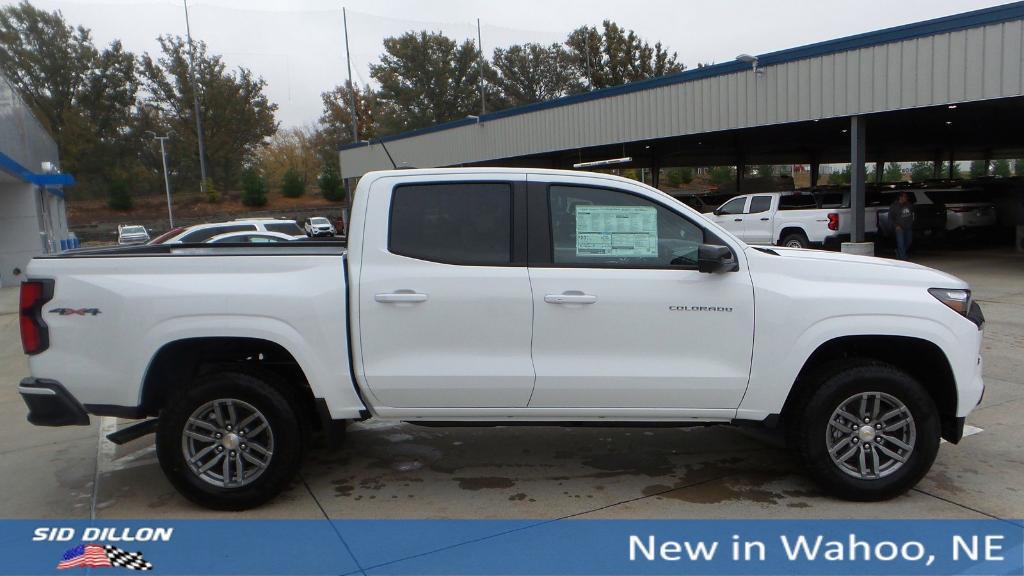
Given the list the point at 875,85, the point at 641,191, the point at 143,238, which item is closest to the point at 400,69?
the point at 143,238

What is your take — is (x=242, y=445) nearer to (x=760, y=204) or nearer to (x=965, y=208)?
(x=760, y=204)

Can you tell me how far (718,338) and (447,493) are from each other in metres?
1.93

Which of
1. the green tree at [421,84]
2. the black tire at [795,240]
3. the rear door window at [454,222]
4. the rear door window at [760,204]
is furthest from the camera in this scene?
the green tree at [421,84]

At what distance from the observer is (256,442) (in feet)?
14.3

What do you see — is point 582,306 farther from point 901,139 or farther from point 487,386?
point 901,139

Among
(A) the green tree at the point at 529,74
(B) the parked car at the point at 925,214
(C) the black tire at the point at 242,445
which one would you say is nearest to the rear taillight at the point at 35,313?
(C) the black tire at the point at 242,445

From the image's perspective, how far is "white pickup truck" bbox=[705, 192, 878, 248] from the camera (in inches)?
682

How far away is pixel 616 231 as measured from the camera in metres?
4.36

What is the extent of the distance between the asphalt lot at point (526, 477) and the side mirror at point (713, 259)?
4.62ft

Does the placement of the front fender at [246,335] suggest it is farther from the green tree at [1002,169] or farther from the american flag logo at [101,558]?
the green tree at [1002,169]

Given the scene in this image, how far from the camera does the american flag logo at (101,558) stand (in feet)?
12.5

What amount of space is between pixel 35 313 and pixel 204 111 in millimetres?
70631

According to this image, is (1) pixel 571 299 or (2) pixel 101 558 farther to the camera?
(1) pixel 571 299

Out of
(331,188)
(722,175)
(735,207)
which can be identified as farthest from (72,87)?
(735,207)
